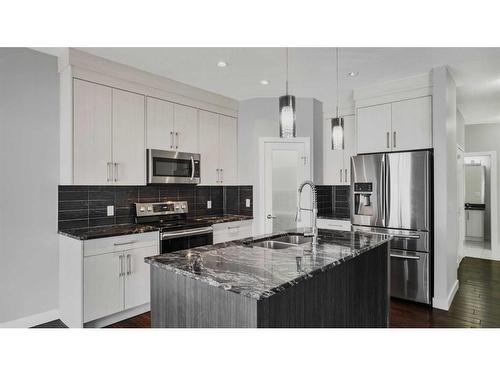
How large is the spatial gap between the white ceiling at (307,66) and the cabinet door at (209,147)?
1.30ft

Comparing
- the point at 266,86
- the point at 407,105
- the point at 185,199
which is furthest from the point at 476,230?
the point at 185,199

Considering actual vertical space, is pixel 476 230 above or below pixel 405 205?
below

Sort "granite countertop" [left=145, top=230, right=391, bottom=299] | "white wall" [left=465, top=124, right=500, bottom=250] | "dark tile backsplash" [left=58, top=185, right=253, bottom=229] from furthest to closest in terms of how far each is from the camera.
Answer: "white wall" [left=465, top=124, right=500, bottom=250] < "dark tile backsplash" [left=58, top=185, right=253, bottom=229] < "granite countertop" [left=145, top=230, right=391, bottom=299]

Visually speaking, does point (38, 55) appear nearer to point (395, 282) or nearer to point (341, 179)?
point (341, 179)

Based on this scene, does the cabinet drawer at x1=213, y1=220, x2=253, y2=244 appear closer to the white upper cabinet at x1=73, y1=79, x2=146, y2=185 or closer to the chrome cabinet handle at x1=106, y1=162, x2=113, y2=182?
the white upper cabinet at x1=73, y1=79, x2=146, y2=185

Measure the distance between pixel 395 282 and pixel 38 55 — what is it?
437 centimetres

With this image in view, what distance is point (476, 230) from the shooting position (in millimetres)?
6371

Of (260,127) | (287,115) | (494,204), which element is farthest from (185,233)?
(494,204)

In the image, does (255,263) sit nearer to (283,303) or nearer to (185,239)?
(283,303)

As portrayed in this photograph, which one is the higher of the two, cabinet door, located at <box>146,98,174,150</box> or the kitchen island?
cabinet door, located at <box>146,98,174,150</box>

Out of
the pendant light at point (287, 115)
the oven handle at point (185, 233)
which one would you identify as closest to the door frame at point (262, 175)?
the oven handle at point (185, 233)

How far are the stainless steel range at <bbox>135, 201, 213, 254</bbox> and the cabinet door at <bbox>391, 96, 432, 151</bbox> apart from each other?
2483 mm

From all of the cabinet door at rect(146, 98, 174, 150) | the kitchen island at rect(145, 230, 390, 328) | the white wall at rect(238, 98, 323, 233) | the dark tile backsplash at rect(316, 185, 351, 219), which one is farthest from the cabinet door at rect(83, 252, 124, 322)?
the dark tile backsplash at rect(316, 185, 351, 219)

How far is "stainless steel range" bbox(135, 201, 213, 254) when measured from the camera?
11.1ft
